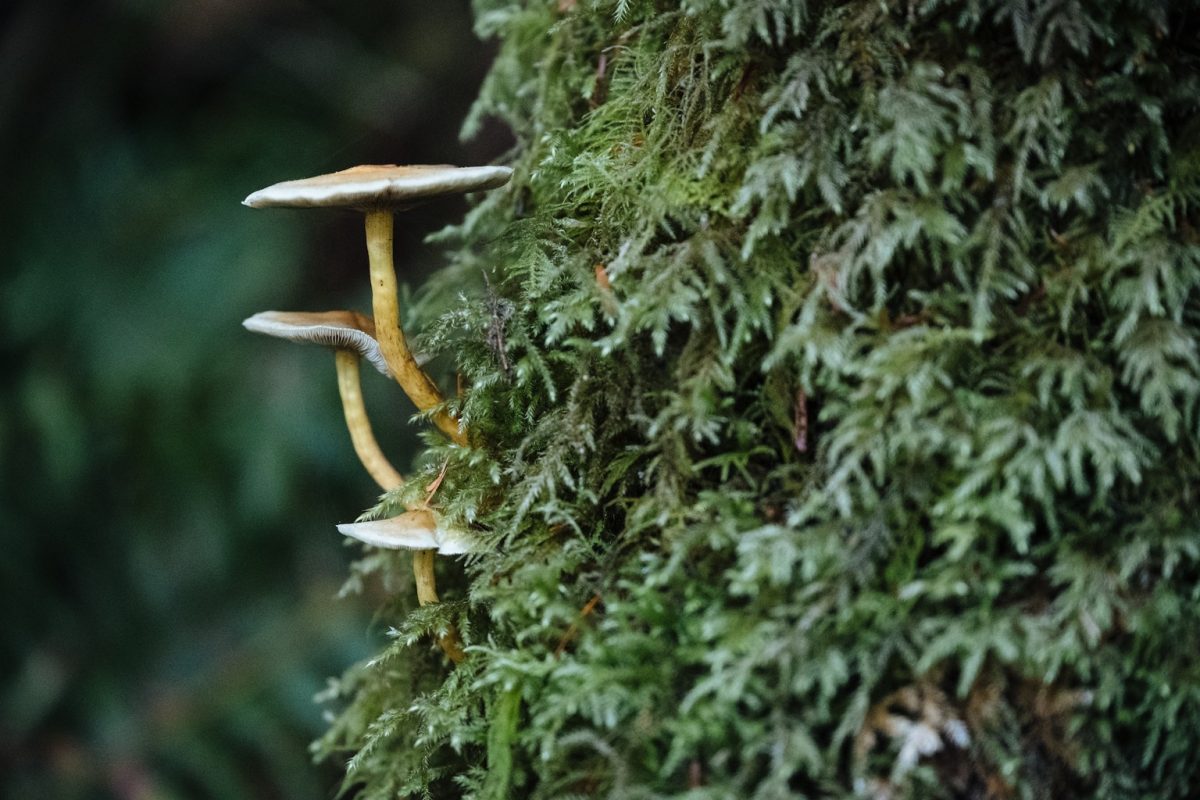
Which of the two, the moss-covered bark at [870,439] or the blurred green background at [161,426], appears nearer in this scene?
the moss-covered bark at [870,439]

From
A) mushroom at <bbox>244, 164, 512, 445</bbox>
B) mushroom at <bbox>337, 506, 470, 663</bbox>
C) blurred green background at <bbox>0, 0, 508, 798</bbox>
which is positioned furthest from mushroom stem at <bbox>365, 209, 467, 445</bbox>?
blurred green background at <bbox>0, 0, 508, 798</bbox>

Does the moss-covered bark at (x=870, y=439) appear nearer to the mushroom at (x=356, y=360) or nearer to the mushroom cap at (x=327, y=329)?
the mushroom at (x=356, y=360)

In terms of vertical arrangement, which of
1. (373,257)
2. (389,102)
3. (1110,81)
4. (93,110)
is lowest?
(1110,81)

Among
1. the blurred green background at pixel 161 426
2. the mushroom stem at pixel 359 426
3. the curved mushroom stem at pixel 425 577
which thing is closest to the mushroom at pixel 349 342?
the mushroom stem at pixel 359 426

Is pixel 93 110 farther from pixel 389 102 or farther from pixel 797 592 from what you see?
pixel 797 592

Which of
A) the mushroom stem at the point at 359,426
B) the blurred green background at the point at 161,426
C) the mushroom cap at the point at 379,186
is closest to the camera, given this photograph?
the mushroom cap at the point at 379,186

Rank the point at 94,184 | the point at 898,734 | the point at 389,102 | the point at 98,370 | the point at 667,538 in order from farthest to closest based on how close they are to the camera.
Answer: the point at 389,102 → the point at 94,184 → the point at 98,370 → the point at 667,538 → the point at 898,734

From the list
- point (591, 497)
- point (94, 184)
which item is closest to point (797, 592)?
point (591, 497)

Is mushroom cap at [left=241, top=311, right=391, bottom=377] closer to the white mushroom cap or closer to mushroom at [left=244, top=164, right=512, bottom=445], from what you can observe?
mushroom at [left=244, top=164, right=512, bottom=445]
